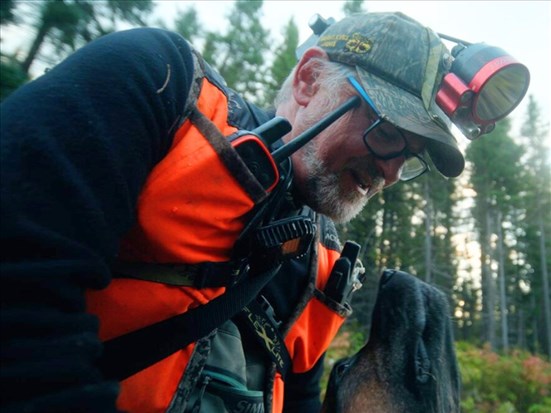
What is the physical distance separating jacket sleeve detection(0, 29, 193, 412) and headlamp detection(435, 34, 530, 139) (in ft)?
4.48

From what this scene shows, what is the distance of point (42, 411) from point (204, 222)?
626mm

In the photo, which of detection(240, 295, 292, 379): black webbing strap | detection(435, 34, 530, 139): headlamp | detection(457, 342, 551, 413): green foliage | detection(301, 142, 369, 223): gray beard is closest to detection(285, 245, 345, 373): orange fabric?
detection(240, 295, 292, 379): black webbing strap

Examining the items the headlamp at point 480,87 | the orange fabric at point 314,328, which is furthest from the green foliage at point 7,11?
the headlamp at point 480,87

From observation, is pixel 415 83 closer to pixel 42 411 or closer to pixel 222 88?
pixel 222 88

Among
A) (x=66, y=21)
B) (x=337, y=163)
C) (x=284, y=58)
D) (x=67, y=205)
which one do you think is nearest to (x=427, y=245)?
(x=284, y=58)

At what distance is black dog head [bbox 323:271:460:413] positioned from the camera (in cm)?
194

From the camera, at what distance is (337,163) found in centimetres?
204

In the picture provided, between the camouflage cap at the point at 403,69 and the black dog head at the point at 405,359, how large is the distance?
650 millimetres

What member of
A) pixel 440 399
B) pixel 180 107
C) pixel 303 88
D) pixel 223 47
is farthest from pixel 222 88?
pixel 223 47

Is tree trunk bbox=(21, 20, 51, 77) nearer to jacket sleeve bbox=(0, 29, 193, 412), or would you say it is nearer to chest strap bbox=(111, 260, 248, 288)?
jacket sleeve bbox=(0, 29, 193, 412)

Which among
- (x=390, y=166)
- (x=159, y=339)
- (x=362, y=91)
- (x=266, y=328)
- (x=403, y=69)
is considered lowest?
(x=266, y=328)

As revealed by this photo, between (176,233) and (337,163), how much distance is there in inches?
38.7

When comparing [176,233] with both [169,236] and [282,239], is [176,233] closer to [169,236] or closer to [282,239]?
[169,236]

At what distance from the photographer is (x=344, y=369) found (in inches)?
93.4
